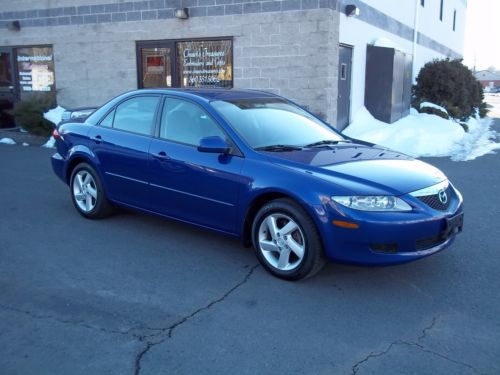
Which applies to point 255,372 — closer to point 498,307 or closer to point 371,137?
point 498,307

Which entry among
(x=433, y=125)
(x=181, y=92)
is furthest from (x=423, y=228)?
(x=433, y=125)

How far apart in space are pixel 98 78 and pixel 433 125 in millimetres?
8723

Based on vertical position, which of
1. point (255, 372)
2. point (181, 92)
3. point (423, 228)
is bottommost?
point (255, 372)

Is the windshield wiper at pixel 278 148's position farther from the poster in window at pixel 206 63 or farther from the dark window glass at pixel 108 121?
the poster in window at pixel 206 63

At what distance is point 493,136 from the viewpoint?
574 inches

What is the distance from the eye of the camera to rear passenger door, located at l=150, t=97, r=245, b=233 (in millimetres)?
4672

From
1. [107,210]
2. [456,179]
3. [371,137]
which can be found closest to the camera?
[107,210]

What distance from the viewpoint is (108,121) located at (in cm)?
597

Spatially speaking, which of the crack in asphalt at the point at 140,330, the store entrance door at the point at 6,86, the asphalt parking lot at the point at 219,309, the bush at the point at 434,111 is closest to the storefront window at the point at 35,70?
the store entrance door at the point at 6,86

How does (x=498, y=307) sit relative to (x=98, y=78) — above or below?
below

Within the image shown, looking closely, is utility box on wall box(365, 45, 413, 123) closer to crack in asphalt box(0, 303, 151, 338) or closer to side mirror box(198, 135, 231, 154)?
side mirror box(198, 135, 231, 154)

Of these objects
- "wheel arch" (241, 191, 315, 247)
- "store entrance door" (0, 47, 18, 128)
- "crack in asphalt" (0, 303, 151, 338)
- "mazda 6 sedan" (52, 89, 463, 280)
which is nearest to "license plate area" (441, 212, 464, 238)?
"mazda 6 sedan" (52, 89, 463, 280)

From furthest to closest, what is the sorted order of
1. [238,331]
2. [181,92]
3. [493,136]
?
1. [493,136]
2. [181,92]
3. [238,331]

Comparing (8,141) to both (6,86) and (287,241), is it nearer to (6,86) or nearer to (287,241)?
(6,86)
